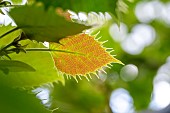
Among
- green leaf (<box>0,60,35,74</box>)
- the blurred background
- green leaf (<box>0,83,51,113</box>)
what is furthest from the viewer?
the blurred background

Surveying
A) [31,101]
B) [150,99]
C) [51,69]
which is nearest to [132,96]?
[150,99]

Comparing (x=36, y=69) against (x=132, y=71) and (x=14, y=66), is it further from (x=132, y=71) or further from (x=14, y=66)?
(x=132, y=71)

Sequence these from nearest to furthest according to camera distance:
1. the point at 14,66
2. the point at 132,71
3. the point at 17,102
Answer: the point at 17,102 < the point at 14,66 < the point at 132,71

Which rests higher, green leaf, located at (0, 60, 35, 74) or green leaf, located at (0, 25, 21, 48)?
green leaf, located at (0, 25, 21, 48)

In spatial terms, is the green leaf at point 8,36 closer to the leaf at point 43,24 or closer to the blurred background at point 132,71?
the leaf at point 43,24

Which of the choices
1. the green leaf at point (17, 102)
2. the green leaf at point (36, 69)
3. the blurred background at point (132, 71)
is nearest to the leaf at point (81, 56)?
the green leaf at point (36, 69)

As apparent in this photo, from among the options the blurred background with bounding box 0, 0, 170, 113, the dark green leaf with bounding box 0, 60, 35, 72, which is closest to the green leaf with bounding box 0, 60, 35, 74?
the dark green leaf with bounding box 0, 60, 35, 72

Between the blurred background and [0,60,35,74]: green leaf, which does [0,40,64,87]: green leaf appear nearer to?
[0,60,35,74]: green leaf

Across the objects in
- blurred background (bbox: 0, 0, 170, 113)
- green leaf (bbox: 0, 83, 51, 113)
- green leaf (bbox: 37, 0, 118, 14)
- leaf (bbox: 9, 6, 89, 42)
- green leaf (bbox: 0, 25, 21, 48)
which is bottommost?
green leaf (bbox: 0, 83, 51, 113)

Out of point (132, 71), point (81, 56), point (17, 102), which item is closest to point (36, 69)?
point (81, 56)
